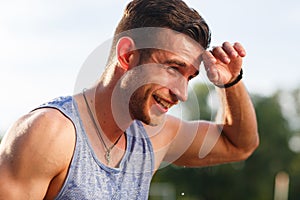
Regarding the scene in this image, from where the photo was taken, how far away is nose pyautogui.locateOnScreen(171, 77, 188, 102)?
3.44 m

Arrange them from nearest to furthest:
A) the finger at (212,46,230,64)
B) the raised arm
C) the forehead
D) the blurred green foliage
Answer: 1. the forehead
2. the finger at (212,46,230,64)
3. the raised arm
4. the blurred green foliage

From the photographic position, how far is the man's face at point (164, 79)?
11.4ft

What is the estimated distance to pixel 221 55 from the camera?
3.72m

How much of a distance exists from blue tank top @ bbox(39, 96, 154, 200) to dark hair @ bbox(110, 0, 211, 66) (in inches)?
20.3

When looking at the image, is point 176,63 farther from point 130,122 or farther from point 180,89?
point 130,122

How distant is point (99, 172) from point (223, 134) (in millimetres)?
1227

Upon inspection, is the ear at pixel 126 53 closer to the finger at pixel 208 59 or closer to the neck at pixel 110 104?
the neck at pixel 110 104

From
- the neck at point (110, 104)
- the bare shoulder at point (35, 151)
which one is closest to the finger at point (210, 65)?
the neck at point (110, 104)

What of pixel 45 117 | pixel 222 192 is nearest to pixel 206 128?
pixel 45 117

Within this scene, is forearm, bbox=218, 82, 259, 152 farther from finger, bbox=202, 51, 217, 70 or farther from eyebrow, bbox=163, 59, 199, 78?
eyebrow, bbox=163, 59, 199, 78

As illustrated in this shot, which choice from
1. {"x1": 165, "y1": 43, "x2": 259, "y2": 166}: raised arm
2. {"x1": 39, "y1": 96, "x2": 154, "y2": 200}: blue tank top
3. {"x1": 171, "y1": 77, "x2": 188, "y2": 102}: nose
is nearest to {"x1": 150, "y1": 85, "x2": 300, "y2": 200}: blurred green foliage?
{"x1": 165, "y1": 43, "x2": 259, "y2": 166}: raised arm

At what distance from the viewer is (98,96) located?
11.8 ft

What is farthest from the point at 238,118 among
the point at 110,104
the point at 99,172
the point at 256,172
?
the point at 256,172

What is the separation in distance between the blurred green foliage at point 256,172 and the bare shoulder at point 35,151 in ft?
148
